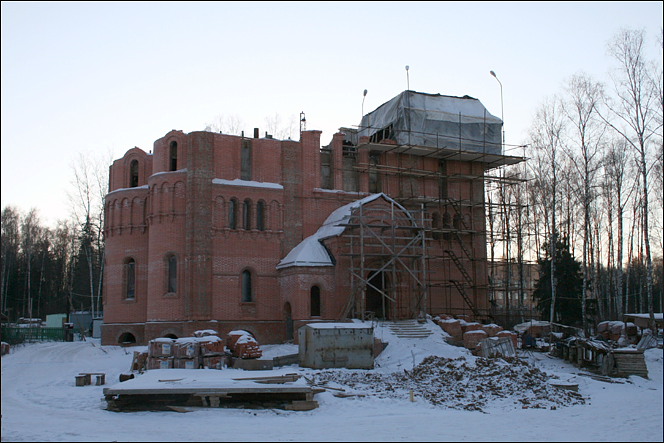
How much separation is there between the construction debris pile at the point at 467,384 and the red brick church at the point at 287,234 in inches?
289

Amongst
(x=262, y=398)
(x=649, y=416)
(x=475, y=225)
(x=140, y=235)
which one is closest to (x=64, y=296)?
(x=140, y=235)

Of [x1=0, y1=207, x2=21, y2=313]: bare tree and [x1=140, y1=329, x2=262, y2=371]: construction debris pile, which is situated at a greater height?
[x1=0, y1=207, x2=21, y2=313]: bare tree

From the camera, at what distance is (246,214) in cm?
3297

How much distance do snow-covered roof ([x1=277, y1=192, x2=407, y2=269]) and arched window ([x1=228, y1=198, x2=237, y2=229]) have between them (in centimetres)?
280

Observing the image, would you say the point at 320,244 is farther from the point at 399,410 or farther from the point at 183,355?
the point at 399,410

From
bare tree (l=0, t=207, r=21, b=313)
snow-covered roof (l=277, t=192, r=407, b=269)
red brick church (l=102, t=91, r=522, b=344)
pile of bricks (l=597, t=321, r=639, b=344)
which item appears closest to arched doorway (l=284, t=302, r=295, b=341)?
red brick church (l=102, t=91, r=522, b=344)

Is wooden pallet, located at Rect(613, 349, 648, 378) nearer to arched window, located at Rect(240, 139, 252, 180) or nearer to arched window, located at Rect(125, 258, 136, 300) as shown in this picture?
arched window, located at Rect(240, 139, 252, 180)

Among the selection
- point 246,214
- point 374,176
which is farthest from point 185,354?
point 374,176

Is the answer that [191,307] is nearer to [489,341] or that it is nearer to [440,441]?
[489,341]

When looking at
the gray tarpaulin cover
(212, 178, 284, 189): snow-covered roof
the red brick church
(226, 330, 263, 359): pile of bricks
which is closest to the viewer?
(226, 330, 263, 359): pile of bricks

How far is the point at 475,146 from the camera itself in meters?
38.2

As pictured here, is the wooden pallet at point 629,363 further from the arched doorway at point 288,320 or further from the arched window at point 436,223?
the arched doorway at point 288,320

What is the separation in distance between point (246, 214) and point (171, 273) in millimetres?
4329

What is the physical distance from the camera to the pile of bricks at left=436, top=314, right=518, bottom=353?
28.5m
